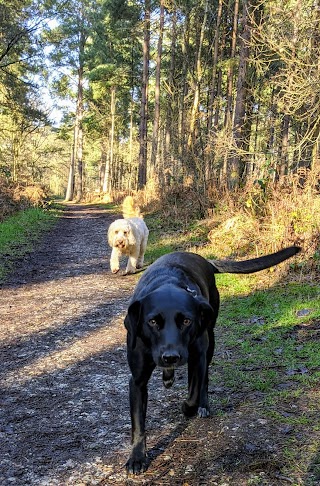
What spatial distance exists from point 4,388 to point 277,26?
7682mm

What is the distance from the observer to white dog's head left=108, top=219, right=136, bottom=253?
8570 mm

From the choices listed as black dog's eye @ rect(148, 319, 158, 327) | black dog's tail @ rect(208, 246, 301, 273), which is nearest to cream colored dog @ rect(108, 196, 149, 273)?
black dog's tail @ rect(208, 246, 301, 273)

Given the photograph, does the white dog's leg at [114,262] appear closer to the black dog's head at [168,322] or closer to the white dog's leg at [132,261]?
the white dog's leg at [132,261]

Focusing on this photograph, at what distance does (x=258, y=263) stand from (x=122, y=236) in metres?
4.89

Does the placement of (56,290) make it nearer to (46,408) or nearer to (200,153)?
(46,408)

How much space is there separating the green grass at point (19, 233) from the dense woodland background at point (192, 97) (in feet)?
9.56

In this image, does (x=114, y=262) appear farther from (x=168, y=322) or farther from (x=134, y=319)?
(x=168, y=322)

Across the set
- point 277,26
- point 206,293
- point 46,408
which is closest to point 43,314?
point 46,408

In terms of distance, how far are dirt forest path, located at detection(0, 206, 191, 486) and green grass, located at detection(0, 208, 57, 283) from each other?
182cm

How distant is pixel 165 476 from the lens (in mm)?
2721

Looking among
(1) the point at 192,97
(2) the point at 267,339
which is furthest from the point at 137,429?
(1) the point at 192,97

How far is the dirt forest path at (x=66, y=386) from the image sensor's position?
2896 mm

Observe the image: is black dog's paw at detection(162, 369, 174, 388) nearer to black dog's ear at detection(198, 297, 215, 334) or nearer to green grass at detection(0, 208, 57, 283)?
black dog's ear at detection(198, 297, 215, 334)

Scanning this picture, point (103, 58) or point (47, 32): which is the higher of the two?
point (103, 58)
